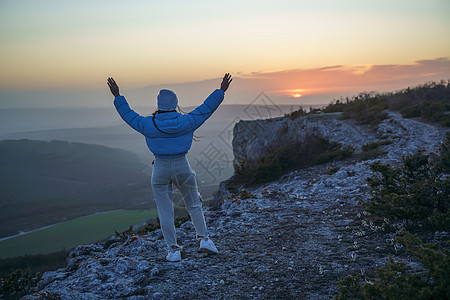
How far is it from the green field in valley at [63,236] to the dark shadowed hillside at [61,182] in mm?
8786

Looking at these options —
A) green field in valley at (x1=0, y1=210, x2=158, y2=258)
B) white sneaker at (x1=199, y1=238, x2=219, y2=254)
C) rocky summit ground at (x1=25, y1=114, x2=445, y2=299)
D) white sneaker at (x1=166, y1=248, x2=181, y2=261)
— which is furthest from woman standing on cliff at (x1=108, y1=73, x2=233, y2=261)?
green field in valley at (x1=0, y1=210, x2=158, y2=258)

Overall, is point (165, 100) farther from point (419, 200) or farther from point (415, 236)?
point (419, 200)

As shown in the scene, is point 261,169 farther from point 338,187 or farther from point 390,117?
point 390,117

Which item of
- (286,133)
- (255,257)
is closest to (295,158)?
(286,133)

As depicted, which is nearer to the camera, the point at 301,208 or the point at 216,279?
the point at 216,279

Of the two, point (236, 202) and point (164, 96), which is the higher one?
Result: point (164, 96)

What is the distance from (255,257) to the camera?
16.7 feet

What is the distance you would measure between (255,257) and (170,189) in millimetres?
1846

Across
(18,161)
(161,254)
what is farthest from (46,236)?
(18,161)

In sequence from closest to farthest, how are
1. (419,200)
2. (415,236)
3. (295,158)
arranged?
(415,236)
(419,200)
(295,158)

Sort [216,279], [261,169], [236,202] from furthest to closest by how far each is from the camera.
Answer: [261,169], [236,202], [216,279]

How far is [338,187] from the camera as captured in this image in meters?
9.35

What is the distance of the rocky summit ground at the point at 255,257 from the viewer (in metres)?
4.04

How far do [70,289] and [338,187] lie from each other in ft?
25.1
